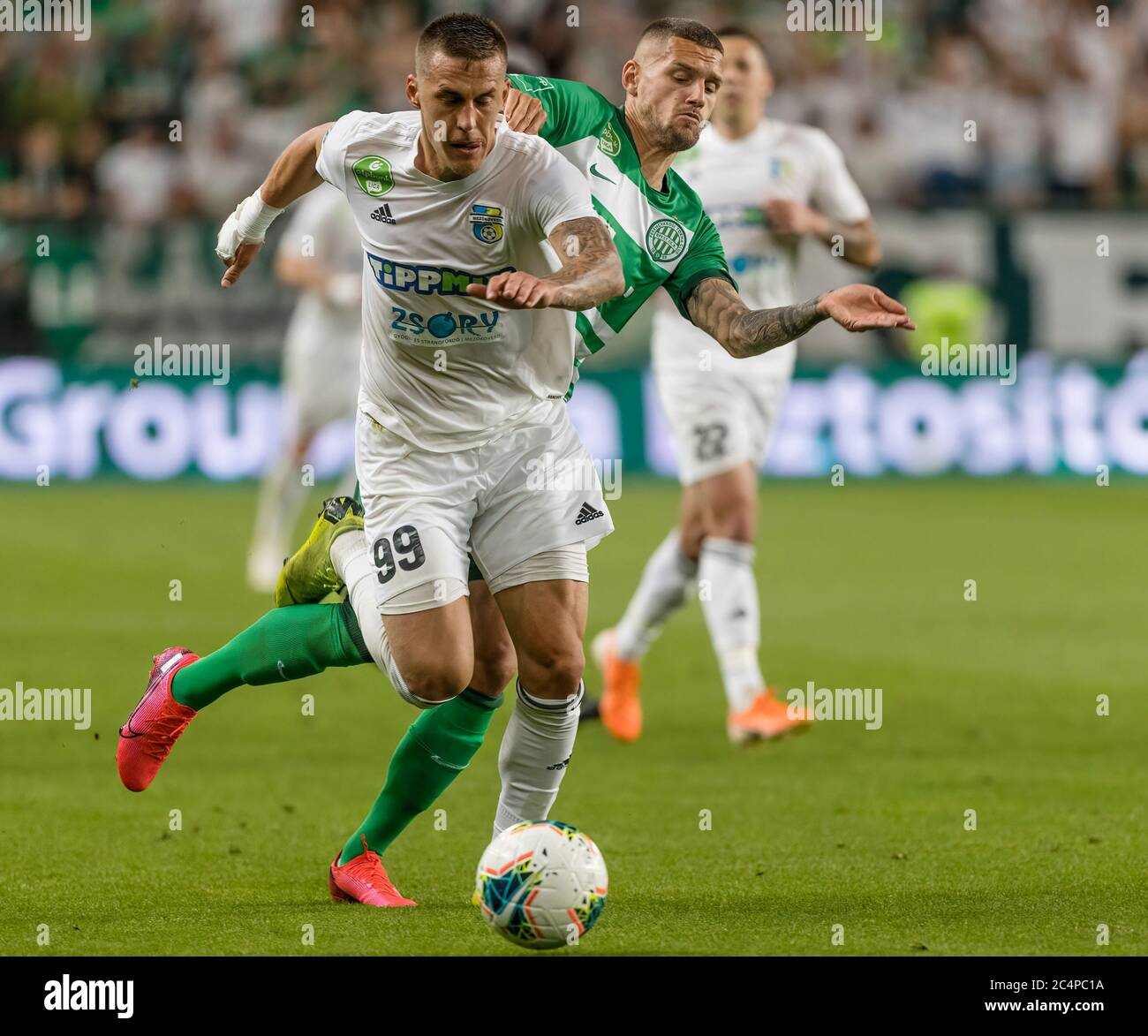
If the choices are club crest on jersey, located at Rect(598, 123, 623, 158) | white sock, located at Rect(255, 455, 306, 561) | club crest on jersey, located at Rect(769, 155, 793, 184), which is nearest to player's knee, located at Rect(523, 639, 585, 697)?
club crest on jersey, located at Rect(598, 123, 623, 158)

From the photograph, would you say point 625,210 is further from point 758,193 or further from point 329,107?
point 329,107

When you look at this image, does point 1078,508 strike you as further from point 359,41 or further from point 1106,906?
point 1106,906

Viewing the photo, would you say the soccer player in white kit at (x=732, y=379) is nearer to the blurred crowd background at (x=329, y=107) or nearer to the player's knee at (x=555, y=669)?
the player's knee at (x=555, y=669)

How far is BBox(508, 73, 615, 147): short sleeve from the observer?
5758 mm

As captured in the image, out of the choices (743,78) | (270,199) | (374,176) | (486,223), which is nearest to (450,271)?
(486,223)

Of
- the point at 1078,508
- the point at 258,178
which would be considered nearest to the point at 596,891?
the point at 1078,508

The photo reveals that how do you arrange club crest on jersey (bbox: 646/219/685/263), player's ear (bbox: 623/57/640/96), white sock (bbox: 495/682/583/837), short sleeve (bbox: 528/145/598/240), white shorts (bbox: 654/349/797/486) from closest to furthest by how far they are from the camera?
short sleeve (bbox: 528/145/598/240) < white sock (bbox: 495/682/583/837) < club crest on jersey (bbox: 646/219/685/263) < player's ear (bbox: 623/57/640/96) < white shorts (bbox: 654/349/797/486)

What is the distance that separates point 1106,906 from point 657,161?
2.50 meters

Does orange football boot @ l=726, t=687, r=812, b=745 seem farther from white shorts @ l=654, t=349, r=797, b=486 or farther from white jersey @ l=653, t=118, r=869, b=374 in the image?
white jersey @ l=653, t=118, r=869, b=374

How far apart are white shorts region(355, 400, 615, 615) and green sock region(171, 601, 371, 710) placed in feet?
0.84

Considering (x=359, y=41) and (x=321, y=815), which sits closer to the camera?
(x=321, y=815)

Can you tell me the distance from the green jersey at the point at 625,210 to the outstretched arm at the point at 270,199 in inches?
25.4

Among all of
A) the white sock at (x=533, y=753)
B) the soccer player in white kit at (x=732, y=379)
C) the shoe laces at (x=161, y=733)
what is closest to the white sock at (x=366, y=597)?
the white sock at (x=533, y=753)

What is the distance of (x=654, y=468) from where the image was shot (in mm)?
18266
